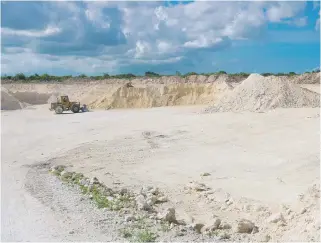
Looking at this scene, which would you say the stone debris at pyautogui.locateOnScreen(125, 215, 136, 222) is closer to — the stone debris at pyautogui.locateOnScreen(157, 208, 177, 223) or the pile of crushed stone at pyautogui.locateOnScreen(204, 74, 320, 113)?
the stone debris at pyautogui.locateOnScreen(157, 208, 177, 223)

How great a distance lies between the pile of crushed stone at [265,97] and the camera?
89.7ft

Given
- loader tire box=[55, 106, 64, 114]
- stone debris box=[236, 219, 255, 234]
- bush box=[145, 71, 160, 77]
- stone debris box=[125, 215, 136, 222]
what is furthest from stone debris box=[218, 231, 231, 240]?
bush box=[145, 71, 160, 77]

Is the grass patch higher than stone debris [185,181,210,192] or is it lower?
higher

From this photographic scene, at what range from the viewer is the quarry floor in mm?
9836

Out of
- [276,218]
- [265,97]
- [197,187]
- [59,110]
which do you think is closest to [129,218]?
[276,218]

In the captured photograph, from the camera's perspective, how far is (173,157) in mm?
16328

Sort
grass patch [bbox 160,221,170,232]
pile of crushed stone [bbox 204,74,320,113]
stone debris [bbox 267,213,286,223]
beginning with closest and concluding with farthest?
grass patch [bbox 160,221,170,232]
stone debris [bbox 267,213,286,223]
pile of crushed stone [bbox 204,74,320,113]

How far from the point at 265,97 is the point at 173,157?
13.3 metres

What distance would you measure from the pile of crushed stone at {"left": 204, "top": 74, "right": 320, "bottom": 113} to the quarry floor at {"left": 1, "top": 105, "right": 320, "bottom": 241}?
2374 millimetres

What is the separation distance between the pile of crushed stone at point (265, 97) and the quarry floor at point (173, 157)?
237 cm

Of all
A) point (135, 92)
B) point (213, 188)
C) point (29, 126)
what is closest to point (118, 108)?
point (135, 92)

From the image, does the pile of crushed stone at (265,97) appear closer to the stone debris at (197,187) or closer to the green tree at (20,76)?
the stone debris at (197,187)

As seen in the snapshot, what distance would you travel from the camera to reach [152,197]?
10617 mm

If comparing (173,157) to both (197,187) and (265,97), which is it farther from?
(265,97)
